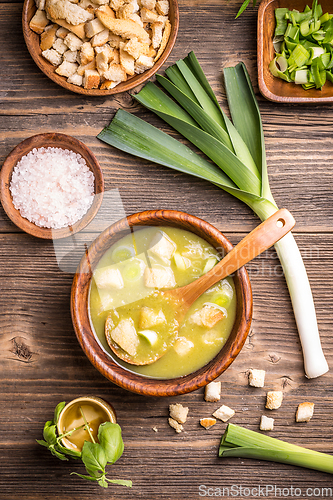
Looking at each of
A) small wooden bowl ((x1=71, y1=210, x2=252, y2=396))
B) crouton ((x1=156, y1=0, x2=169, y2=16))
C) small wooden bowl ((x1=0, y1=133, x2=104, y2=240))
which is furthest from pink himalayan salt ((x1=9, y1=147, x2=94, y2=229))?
crouton ((x1=156, y1=0, x2=169, y2=16))

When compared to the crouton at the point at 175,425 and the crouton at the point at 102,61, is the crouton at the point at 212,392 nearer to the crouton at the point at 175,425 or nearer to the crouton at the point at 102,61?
the crouton at the point at 175,425

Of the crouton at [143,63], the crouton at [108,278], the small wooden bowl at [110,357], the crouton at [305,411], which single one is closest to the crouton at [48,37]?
the crouton at [143,63]

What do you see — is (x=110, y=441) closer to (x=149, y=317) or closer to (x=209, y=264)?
(x=149, y=317)

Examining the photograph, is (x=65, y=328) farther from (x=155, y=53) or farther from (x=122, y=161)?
(x=155, y=53)

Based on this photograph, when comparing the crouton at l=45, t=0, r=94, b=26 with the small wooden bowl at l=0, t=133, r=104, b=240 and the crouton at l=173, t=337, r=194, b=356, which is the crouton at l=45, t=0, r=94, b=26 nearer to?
the small wooden bowl at l=0, t=133, r=104, b=240

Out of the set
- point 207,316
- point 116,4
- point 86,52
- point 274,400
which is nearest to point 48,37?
point 86,52

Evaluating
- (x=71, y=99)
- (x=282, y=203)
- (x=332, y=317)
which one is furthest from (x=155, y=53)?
(x=332, y=317)
